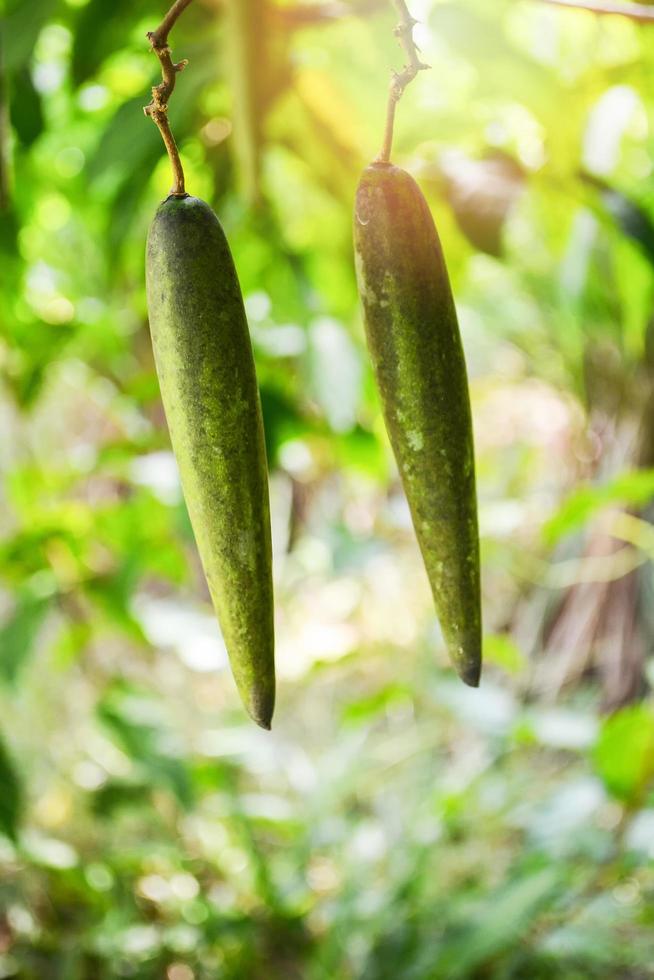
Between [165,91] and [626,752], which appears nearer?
[165,91]

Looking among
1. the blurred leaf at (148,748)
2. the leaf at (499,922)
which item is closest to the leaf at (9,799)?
the blurred leaf at (148,748)

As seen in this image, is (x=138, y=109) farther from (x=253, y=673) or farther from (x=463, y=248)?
(x=253, y=673)

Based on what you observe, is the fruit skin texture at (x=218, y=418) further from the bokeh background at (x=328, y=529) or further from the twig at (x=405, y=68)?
the bokeh background at (x=328, y=529)

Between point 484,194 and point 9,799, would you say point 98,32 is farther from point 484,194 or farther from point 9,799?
point 9,799

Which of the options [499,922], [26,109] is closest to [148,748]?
[499,922]

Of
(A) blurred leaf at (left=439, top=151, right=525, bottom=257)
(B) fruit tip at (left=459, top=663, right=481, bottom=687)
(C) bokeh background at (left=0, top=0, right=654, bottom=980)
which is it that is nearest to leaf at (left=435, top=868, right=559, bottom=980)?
(C) bokeh background at (left=0, top=0, right=654, bottom=980)

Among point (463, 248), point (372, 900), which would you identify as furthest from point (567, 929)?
point (463, 248)

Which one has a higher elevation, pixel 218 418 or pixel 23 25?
pixel 23 25

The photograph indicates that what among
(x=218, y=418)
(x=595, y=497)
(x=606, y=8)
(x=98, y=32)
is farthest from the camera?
(x=595, y=497)
